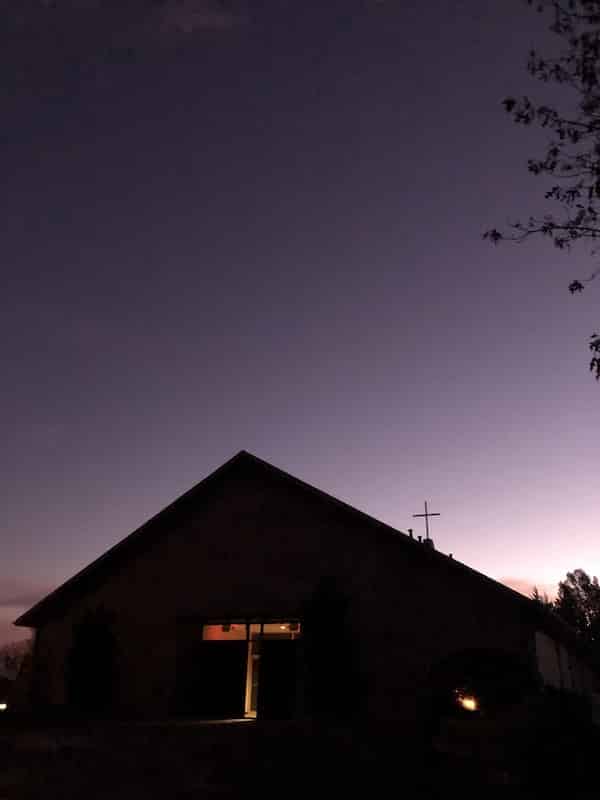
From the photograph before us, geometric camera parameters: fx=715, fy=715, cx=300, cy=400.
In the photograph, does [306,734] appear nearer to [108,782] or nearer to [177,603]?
[108,782]

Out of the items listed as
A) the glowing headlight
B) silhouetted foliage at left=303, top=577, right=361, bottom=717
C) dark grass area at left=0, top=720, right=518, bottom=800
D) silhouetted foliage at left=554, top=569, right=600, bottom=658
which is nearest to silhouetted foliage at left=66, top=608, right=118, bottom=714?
silhouetted foliage at left=303, top=577, right=361, bottom=717

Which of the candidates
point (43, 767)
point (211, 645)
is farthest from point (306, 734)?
point (211, 645)

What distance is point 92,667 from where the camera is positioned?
20297 millimetres

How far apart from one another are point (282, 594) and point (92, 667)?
5.89 meters

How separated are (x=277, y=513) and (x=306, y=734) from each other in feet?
26.9

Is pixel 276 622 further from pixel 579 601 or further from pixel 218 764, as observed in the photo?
pixel 579 601

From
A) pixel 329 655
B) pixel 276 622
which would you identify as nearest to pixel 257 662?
pixel 276 622

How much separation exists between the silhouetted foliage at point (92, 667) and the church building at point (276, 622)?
0.13 ft

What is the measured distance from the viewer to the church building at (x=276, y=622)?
17453mm

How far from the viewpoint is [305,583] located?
1958cm

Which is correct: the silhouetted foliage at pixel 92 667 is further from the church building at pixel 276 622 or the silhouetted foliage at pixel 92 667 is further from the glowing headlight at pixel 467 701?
the glowing headlight at pixel 467 701

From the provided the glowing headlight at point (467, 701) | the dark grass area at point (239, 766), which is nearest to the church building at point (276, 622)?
the glowing headlight at point (467, 701)

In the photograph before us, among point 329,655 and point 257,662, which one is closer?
point 329,655

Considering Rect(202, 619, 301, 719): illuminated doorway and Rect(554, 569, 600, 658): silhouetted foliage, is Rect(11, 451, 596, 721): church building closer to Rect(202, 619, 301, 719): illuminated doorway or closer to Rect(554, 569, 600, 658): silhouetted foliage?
Rect(202, 619, 301, 719): illuminated doorway
